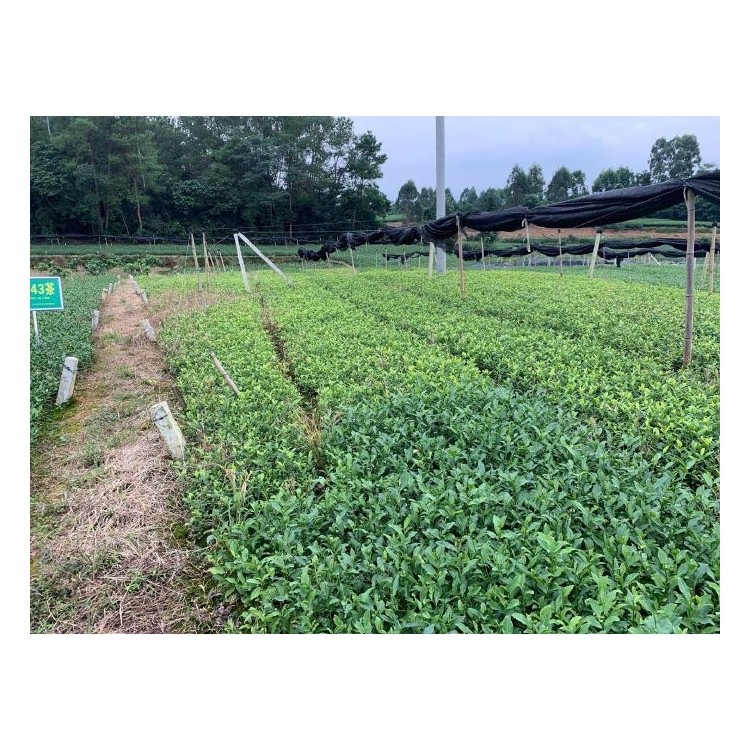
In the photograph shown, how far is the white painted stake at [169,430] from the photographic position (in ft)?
10.2

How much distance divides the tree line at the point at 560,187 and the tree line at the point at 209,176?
11.3 ft

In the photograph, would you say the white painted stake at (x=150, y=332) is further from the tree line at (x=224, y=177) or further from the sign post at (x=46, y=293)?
the sign post at (x=46, y=293)

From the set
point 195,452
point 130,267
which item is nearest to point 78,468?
point 195,452

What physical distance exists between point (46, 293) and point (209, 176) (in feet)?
36.6

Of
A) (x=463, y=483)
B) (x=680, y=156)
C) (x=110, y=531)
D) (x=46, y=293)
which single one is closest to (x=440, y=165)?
(x=680, y=156)

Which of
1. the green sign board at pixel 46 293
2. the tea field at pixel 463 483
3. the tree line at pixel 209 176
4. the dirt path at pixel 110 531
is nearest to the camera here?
the tea field at pixel 463 483

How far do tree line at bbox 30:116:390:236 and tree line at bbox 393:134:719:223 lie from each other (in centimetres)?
344

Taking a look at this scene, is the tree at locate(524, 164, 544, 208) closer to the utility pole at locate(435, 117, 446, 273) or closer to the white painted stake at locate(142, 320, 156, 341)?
the utility pole at locate(435, 117, 446, 273)

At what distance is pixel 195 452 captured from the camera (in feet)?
10.7

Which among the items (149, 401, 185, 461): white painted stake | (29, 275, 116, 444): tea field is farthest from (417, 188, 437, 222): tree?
(149, 401, 185, 461): white painted stake

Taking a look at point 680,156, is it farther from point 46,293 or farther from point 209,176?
point 209,176

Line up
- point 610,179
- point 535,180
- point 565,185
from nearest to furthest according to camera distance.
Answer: point 610,179 < point 565,185 < point 535,180

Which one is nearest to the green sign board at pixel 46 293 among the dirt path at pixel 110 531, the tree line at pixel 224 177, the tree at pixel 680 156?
the dirt path at pixel 110 531

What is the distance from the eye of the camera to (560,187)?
17125 millimetres
